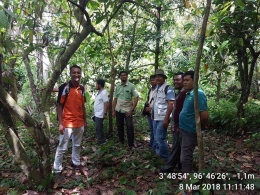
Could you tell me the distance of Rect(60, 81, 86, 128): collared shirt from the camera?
13.3 ft

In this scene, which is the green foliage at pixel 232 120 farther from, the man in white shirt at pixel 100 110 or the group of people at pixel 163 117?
the man in white shirt at pixel 100 110

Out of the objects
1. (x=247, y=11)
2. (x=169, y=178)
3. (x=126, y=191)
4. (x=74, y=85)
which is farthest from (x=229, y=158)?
(x=74, y=85)

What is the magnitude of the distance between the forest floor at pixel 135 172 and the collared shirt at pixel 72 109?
818 mm

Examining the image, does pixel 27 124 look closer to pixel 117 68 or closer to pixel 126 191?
pixel 126 191

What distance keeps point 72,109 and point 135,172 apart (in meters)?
1.55

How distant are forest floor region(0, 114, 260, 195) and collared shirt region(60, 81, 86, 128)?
82 centimetres

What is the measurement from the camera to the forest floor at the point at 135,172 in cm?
322

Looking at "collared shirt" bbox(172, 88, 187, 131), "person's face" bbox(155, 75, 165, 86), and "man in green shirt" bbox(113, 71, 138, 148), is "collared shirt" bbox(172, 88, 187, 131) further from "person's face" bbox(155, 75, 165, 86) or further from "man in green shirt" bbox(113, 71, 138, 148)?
"man in green shirt" bbox(113, 71, 138, 148)

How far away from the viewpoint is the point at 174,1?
6.18 meters

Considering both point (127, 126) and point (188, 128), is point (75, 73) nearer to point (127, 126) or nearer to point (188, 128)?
point (127, 126)

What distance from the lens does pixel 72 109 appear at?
411cm

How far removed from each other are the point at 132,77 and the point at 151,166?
3.49 metres

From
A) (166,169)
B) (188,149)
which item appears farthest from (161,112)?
(188,149)

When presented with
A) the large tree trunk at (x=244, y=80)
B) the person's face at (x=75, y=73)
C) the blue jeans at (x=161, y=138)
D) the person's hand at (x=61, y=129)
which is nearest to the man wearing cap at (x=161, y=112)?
the blue jeans at (x=161, y=138)
